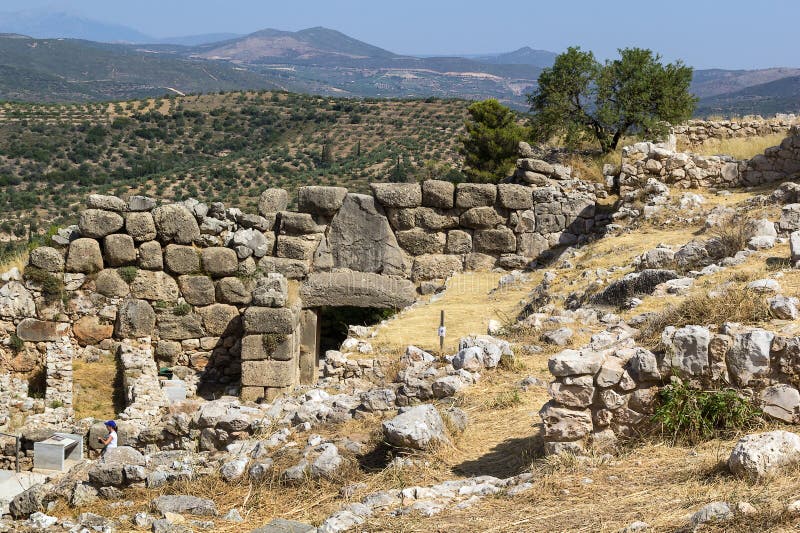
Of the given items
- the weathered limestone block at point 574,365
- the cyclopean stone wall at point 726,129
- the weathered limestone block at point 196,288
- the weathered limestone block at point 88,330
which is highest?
the cyclopean stone wall at point 726,129

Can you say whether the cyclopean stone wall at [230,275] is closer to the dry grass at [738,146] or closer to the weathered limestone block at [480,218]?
the weathered limestone block at [480,218]

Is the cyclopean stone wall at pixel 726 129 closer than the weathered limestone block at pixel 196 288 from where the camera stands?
No

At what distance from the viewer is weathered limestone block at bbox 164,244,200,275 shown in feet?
38.7

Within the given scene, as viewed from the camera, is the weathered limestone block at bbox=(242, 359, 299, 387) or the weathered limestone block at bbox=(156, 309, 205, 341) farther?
the weathered limestone block at bbox=(156, 309, 205, 341)

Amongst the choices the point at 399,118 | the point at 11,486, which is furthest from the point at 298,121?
the point at 11,486

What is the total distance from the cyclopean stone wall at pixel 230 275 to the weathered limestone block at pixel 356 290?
0.02m

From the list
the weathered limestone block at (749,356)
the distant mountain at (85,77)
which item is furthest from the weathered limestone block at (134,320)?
the distant mountain at (85,77)

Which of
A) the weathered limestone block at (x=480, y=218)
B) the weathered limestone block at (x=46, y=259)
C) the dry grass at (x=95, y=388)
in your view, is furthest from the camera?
the weathered limestone block at (x=480, y=218)

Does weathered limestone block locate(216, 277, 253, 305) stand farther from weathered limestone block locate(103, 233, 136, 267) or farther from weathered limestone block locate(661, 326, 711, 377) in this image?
weathered limestone block locate(661, 326, 711, 377)

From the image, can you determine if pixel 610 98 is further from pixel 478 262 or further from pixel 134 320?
pixel 134 320

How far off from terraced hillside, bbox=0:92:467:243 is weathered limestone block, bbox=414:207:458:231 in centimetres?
2004

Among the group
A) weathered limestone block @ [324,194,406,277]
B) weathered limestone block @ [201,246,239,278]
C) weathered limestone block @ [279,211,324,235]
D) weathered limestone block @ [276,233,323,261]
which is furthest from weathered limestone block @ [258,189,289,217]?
weathered limestone block @ [201,246,239,278]

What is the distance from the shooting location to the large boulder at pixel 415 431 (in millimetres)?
5664

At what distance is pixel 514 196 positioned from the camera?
1320 cm
